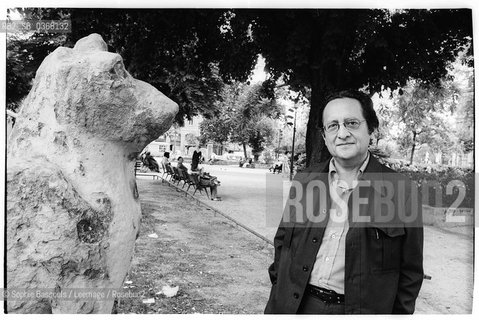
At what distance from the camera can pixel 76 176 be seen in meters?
2.17

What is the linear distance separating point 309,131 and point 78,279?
448 centimetres

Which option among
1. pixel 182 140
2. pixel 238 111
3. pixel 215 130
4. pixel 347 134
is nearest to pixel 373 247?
pixel 347 134

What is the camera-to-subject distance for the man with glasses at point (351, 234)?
181 centimetres

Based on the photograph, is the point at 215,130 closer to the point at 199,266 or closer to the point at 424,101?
the point at 424,101

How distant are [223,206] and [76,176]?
7967mm

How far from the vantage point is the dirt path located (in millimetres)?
4070

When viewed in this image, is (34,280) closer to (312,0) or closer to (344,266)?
(344,266)

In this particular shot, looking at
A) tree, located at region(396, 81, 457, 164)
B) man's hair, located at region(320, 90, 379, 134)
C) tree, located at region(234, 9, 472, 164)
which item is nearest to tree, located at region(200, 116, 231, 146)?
tree, located at region(396, 81, 457, 164)

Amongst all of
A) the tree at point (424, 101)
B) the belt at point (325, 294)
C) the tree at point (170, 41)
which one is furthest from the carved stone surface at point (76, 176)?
the tree at point (424, 101)

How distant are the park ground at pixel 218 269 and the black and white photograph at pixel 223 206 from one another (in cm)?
A: 3

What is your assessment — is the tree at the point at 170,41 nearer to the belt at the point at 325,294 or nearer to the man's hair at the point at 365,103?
the man's hair at the point at 365,103

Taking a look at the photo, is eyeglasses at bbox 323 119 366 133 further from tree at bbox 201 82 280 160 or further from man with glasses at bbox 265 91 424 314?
tree at bbox 201 82 280 160

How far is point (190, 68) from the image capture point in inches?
261

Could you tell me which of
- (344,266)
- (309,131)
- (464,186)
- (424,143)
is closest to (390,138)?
(424,143)
